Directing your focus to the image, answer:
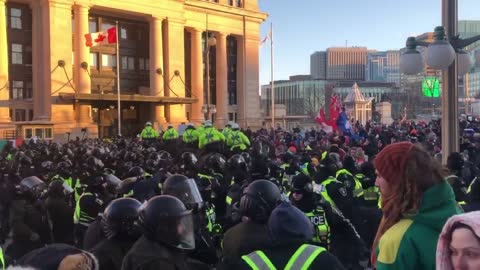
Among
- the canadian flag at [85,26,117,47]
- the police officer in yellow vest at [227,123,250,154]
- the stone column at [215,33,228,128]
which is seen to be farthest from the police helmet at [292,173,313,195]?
the stone column at [215,33,228,128]

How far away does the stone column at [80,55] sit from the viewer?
4497cm

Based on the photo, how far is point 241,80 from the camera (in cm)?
6200

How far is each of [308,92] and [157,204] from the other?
115 meters

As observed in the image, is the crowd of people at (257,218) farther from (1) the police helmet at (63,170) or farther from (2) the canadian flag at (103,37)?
(2) the canadian flag at (103,37)

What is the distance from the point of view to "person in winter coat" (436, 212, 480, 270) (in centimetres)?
203

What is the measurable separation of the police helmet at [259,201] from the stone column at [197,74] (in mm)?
51589

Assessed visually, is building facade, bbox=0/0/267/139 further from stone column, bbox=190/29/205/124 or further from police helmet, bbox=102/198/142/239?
police helmet, bbox=102/198/142/239

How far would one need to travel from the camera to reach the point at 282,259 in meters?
3.09

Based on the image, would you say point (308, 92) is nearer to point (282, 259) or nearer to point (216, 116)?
point (216, 116)

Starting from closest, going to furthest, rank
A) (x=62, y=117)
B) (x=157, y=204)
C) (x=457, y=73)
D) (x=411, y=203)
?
(x=411, y=203) < (x=157, y=204) < (x=457, y=73) < (x=62, y=117)

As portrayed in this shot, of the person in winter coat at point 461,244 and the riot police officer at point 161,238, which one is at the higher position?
the person in winter coat at point 461,244

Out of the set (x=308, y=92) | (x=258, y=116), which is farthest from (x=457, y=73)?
(x=308, y=92)

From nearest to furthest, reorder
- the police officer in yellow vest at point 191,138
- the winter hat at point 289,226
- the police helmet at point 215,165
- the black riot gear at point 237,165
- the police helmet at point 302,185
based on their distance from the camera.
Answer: the winter hat at point 289,226
the police helmet at point 302,185
the black riot gear at point 237,165
the police helmet at point 215,165
the police officer in yellow vest at point 191,138

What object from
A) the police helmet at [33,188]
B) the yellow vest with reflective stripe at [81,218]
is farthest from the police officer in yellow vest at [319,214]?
the police helmet at [33,188]
